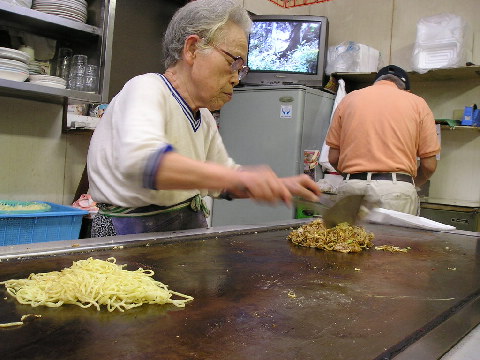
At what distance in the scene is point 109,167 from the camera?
1.66m

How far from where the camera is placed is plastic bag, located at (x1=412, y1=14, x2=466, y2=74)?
13.8 ft

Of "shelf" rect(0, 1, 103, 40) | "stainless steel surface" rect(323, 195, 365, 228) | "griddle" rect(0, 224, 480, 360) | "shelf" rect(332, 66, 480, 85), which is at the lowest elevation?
"griddle" rect(0, 224, 480, 360)

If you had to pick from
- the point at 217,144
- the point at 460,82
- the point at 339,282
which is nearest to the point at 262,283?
the point at 339,282

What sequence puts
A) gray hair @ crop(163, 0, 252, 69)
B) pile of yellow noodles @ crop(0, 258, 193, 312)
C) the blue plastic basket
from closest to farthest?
1. pile of yellow noodles @ crop(0, 258, 193, 312)
2. gray hair @ crop(163, 0, 252, 69)
3. the blue plastic basket

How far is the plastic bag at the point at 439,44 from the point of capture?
4207 mm

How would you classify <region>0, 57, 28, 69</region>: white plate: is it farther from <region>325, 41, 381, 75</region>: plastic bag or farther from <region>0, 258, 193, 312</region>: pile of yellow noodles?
<region>325, 41, 381, 75</region>: plastic bag

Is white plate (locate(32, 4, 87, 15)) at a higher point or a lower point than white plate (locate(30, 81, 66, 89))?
higher

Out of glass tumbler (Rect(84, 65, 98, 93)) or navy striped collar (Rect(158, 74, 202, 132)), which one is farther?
glass tumbler (Rect(84, 65, 98, 93))

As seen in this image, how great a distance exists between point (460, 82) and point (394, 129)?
2.09 meters

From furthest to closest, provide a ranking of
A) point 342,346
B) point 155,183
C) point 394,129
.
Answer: point 394,129
point 155,183
point 342,346

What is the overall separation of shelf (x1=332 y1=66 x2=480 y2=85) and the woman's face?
10.7ft

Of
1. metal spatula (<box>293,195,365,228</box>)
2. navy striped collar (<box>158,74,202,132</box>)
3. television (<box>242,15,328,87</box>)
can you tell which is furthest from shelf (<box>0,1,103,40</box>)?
television (<box>242,15,328,87</box>)

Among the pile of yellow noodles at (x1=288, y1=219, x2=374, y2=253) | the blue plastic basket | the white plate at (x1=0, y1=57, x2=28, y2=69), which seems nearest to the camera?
the pile of yellow noodles at (x1=288, y1=219, x2=374, y2=253)

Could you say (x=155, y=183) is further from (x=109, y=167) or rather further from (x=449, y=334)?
(x=449, y=334)
